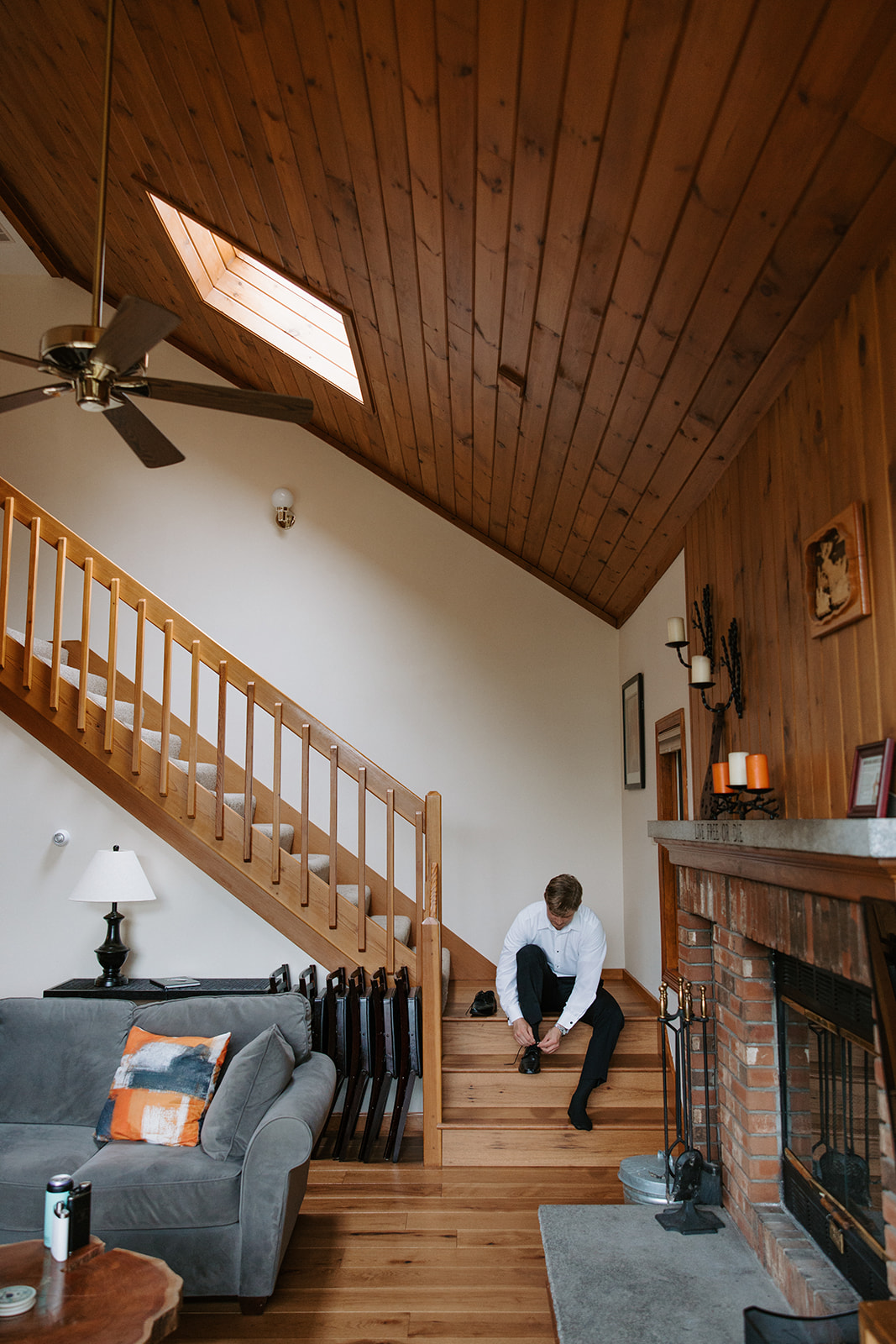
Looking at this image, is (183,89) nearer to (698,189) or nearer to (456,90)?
(456,90)

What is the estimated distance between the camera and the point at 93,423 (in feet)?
20.2

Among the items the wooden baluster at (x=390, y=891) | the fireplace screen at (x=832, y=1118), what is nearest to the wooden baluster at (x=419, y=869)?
the wooden baluster at (x=390, y=891)

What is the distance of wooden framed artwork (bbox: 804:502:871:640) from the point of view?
6.74ft

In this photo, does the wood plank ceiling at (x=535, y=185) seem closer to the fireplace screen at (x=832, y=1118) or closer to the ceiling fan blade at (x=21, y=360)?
the ceiling fan blade at (x=21, y=360)

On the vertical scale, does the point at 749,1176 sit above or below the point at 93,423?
below

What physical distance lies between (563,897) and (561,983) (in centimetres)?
50

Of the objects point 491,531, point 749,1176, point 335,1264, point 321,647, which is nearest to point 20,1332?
point 335,1264

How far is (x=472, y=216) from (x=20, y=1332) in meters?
3.08

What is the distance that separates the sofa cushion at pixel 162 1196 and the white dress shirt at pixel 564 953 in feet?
5.52

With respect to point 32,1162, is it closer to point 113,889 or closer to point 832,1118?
point 113,889

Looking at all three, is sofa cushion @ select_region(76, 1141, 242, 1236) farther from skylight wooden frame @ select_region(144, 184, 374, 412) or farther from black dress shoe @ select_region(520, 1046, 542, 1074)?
skylight wooden frame @ select_region(144, 184, 374, 412)

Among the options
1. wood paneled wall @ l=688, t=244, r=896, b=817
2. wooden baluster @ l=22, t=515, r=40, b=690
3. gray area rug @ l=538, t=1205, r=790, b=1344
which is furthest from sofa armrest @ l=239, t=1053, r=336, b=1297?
wooden baluster @ l=22, t=515, r=40, b=690

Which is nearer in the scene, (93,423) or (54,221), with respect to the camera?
(54,221)

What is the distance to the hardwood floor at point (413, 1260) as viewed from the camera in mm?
2693
